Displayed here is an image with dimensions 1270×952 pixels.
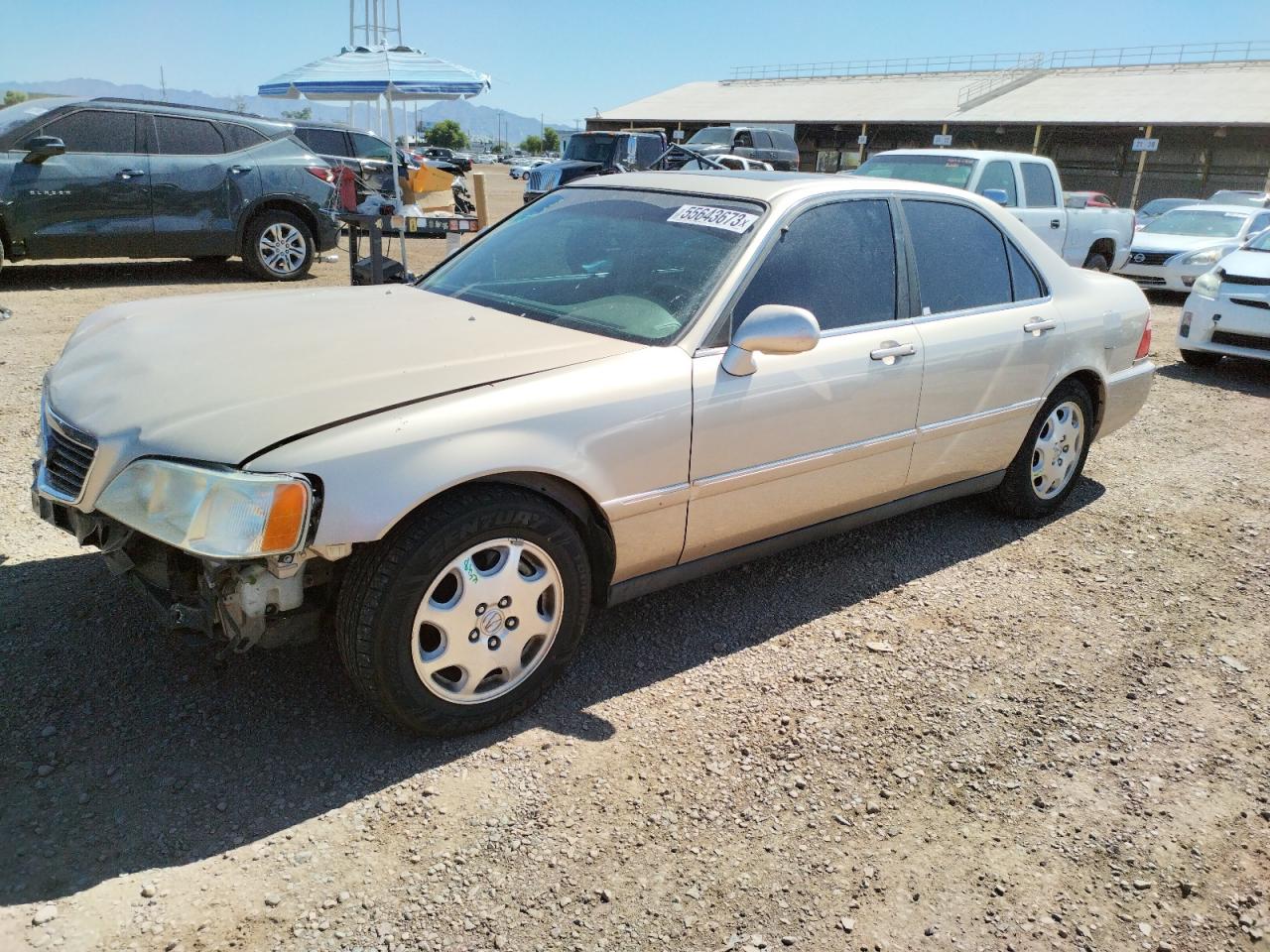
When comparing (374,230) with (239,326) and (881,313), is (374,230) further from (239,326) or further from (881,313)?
(881,313)

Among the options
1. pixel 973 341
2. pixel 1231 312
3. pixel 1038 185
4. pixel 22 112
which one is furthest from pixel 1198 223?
pixel 22 112

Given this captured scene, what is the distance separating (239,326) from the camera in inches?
125

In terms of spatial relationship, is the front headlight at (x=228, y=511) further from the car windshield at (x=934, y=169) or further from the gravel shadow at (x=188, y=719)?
the car windshield at (x=934, y=169)

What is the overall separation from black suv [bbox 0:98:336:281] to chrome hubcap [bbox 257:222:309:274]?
0.01m

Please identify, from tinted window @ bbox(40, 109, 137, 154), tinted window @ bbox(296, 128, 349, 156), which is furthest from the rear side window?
tinted window @ bbox(40, 109, 137, 154)

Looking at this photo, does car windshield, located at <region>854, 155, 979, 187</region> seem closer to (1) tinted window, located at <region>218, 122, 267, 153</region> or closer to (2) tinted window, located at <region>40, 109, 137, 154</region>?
(1) tinted window, located at <region>218, 122, 267, 153</region>

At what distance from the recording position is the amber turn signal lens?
231 centimetres

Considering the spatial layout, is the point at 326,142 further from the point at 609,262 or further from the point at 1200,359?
the point at 609,262

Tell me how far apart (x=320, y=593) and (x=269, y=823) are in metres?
0.60

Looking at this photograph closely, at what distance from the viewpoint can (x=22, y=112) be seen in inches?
348

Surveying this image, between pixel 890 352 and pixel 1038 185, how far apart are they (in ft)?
29.6

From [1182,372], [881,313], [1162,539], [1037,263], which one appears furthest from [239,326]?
[1182,372]

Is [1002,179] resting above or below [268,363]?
above

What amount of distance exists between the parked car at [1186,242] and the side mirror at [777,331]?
12.0m
